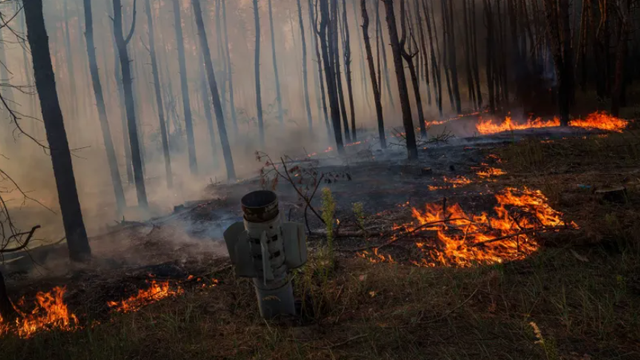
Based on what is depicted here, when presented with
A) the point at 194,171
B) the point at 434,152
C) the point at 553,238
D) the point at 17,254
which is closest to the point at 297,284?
the point at 553,238

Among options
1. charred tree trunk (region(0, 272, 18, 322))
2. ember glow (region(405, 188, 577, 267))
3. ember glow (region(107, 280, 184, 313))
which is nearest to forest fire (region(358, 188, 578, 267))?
ember glow (region(405, 188, 577, 267))

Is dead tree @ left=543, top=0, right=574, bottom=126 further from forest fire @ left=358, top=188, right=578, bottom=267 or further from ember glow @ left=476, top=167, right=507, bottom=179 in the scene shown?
forest fire @ left=358, top=188, right=578, bottom=267

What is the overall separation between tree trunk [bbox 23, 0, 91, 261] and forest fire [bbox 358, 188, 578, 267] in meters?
4.84

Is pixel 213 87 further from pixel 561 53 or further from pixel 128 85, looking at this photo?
pixel 561 53

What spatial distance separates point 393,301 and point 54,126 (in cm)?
591

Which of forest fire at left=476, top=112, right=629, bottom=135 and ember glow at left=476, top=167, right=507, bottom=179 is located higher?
forest fire at left=476, top=112, right=629, bottom=135

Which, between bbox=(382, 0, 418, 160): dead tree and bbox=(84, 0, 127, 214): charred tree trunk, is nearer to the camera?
bbox=(382, 0, 418, 160): dead tree

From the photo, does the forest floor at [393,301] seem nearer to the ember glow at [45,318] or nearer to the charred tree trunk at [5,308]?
the ember glow at [45,318]

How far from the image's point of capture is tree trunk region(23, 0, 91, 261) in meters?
5.62

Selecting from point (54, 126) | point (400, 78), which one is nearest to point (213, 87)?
point (400, 78)

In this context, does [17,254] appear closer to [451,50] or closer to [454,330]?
[454,330]

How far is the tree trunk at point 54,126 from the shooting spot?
18.4 feet

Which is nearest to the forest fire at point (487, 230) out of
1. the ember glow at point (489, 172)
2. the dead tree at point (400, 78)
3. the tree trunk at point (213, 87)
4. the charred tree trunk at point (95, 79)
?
the ember glow at point (489, 172)

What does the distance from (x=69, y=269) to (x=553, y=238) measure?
20.9 feet
